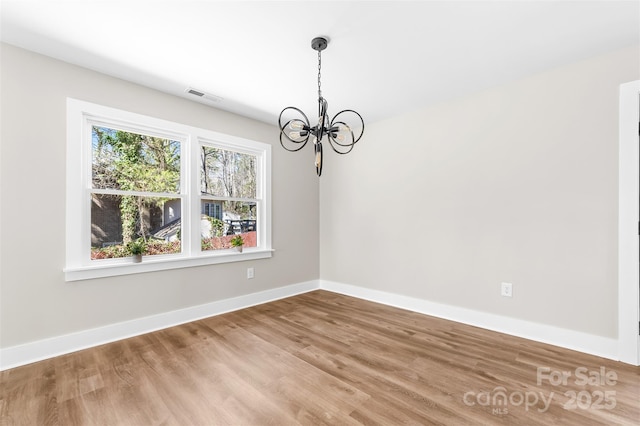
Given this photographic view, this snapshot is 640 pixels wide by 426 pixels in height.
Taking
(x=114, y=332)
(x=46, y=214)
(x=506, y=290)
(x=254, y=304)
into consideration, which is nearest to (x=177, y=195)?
(x=46, y=214)

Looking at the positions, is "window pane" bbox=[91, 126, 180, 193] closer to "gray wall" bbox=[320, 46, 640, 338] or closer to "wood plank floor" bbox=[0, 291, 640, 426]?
"wood plank floor" bbox=[0, 291, 640, 426]

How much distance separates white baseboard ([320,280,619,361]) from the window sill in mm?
1748

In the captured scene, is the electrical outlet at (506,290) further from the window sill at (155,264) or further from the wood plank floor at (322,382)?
the window sill at (155,264)

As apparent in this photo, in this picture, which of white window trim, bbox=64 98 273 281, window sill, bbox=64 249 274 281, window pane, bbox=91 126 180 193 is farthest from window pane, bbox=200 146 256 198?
window sill, bbox=64 249 274 281

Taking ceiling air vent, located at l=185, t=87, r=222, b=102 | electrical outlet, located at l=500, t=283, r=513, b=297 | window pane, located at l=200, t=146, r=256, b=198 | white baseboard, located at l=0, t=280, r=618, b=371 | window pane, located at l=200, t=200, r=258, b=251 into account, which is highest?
ceiling air vent, located at l=185, t=87, r=222, b=102

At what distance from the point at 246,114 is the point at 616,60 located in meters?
3.68

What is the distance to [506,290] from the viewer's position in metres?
2.88

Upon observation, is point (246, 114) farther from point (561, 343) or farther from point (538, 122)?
point (561, 343)

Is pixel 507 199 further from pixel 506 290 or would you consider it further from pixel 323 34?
pixel 323 34

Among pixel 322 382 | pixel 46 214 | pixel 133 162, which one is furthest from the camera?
pixel 133 162

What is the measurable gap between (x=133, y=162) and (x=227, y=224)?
4.12ft

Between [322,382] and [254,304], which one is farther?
[254,304]

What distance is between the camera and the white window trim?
8.18 ft

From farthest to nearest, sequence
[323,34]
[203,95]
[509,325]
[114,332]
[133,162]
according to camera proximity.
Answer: [203,95], [133,162], [509,325], [114,332], [323,34]
